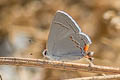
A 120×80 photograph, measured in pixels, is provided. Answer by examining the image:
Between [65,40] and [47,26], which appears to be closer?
[65,40]

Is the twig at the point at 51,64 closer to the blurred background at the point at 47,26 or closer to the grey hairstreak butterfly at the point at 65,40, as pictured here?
the grey hairstreak butterfly at the point at 65,40

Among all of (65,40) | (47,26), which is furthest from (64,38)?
(47,26)

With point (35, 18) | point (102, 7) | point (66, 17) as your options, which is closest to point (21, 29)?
point (35, 18)

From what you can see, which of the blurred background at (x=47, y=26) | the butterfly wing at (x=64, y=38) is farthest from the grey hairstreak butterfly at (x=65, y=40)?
the blurred background at (x=47, y=26)

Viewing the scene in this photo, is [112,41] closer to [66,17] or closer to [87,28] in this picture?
[87,28]

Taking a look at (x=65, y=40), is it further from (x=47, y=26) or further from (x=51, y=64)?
(x=47, y=26)

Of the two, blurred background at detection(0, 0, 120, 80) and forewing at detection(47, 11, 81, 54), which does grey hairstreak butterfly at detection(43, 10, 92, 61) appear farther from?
blurred background at detection(0, 0, 120, 80)

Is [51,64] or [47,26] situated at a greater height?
[47,26]
